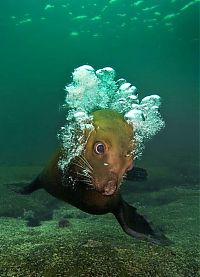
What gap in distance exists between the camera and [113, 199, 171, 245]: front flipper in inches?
194

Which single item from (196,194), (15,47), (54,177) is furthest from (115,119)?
(15,47)

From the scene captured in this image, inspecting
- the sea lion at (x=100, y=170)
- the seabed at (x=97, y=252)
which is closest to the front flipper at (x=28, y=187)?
the sea lion at (x=100, y=170)

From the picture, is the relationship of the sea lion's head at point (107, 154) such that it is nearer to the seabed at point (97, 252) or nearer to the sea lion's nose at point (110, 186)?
the sea lion's nose at point (110, 186)

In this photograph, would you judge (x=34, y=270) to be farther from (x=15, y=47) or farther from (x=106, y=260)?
(x=15, y=47)

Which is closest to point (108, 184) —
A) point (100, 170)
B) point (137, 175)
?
point (100, 170)

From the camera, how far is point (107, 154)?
326 cm

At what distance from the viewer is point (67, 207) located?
1166 cm

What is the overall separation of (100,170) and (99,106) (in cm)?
190

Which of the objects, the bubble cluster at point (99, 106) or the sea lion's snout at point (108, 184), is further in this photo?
the bubble cluster at point (99, 106)

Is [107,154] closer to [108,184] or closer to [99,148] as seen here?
[99,148]

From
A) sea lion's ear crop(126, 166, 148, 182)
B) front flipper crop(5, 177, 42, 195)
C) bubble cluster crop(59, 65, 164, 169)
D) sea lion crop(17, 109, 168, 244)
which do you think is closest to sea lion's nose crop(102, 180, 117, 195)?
sea lion crop(17, 109, 168, 244)

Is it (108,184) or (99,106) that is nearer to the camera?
(108,184)

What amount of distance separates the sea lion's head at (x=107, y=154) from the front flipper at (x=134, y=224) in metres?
1.41

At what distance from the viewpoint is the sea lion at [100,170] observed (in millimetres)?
3195
